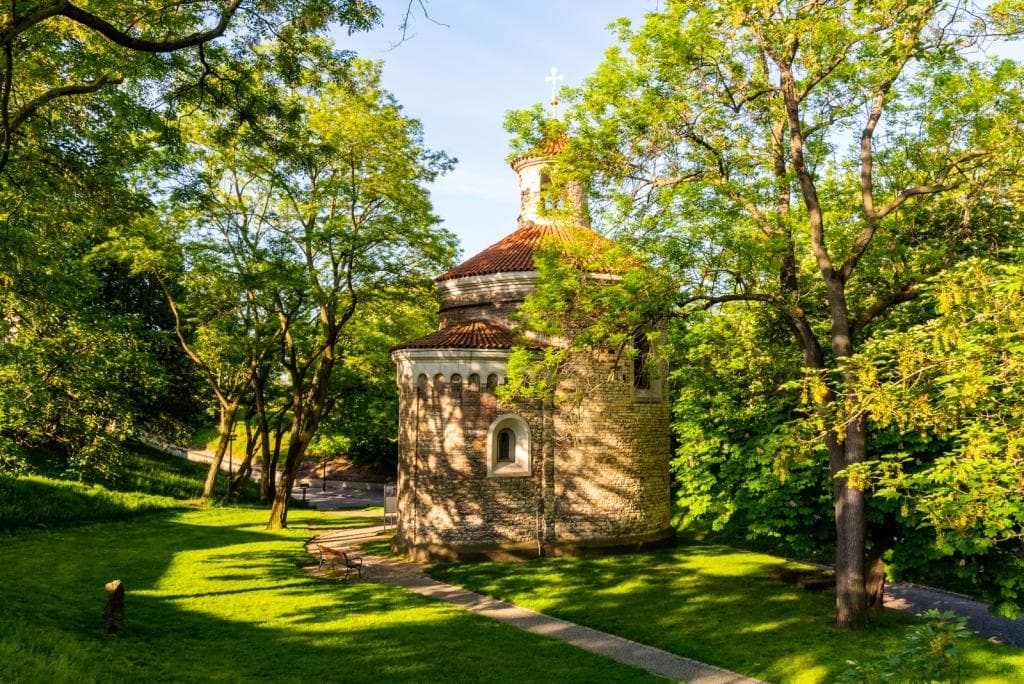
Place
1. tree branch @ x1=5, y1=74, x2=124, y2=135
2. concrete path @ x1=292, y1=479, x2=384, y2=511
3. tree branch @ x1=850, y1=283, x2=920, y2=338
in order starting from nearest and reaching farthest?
1. tree branch @ x1=5, y1=74, x2=124, y2=135
2. tree branch @ x1=850, y1=283, x2=920, y2=338
3. concrete path @ x1=292, y1=479, x2=384, y2=511

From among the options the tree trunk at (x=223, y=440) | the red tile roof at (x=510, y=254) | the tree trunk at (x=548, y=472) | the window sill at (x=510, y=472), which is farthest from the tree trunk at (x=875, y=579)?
the tree trunk at (x=223, y=440)

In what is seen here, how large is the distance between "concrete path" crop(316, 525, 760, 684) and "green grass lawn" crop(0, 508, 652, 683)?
1.50 feet

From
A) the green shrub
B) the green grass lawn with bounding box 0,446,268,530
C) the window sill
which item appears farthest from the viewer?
the green grass lawn with bounding box 0,446,268,530

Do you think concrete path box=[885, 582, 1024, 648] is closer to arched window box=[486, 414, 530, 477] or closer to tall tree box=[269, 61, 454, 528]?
arched window box=[486, 414, 530, 477]

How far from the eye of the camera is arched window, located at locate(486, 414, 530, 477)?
18750mm

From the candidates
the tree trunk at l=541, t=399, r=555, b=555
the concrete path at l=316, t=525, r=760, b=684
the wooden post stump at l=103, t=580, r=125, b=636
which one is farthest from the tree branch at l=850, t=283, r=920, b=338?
the wooden post stump at l=103, t=580, r=125, b=636

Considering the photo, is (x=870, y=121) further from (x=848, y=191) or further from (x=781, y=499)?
(x=781, y=499)

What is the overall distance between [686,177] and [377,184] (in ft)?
40.1

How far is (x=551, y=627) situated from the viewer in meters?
12.7

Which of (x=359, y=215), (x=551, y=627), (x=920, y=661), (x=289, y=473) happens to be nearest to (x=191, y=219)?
(x=359, y=215)

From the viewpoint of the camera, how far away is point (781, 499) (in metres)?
14.6

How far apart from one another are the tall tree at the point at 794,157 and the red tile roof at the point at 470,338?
6.28m

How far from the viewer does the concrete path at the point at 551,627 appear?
33.9ft

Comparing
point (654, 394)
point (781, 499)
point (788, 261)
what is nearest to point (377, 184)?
point (654, 394)
